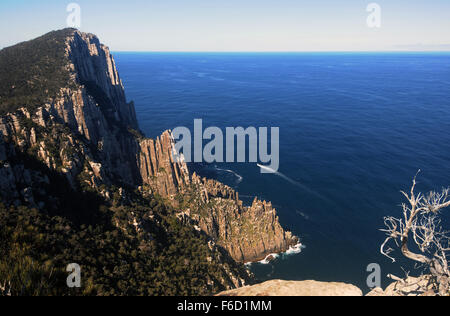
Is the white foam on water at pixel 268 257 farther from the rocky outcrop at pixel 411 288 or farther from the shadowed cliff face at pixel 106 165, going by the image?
the rocky outcrop at pixel 411 288

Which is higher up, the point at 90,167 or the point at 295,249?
the point at 90,167

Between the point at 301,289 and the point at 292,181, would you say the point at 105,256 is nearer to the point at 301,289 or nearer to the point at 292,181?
the point at 301,289

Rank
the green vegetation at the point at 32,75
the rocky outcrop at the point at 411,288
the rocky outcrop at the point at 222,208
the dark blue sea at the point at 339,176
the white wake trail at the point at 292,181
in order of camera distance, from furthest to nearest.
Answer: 1. the white wake trail at the point at 292,181
2. the dark blue sea at the point at 339,176
3. the rocky outcrop at the point at 222,208
4. the green vegetation at the point at 32,75
5. the rocky outcrop at the point at 411,288

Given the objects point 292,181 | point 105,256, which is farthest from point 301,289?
point 292,181

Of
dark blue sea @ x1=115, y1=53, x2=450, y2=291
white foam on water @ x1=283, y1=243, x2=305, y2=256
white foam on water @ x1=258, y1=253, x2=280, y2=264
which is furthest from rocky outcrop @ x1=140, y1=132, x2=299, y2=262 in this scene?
dark blue sea @ x1=115, y1=53, x2=450, y2=291

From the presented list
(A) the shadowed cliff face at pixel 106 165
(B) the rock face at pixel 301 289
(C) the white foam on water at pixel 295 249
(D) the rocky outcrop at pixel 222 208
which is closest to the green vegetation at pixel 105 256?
(A) the shadowed cliff face at pixel 106 165

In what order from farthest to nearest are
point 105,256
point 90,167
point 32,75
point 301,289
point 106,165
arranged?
point 32,75
point 106,165
point 90,167
point 105,256
point 301,289
